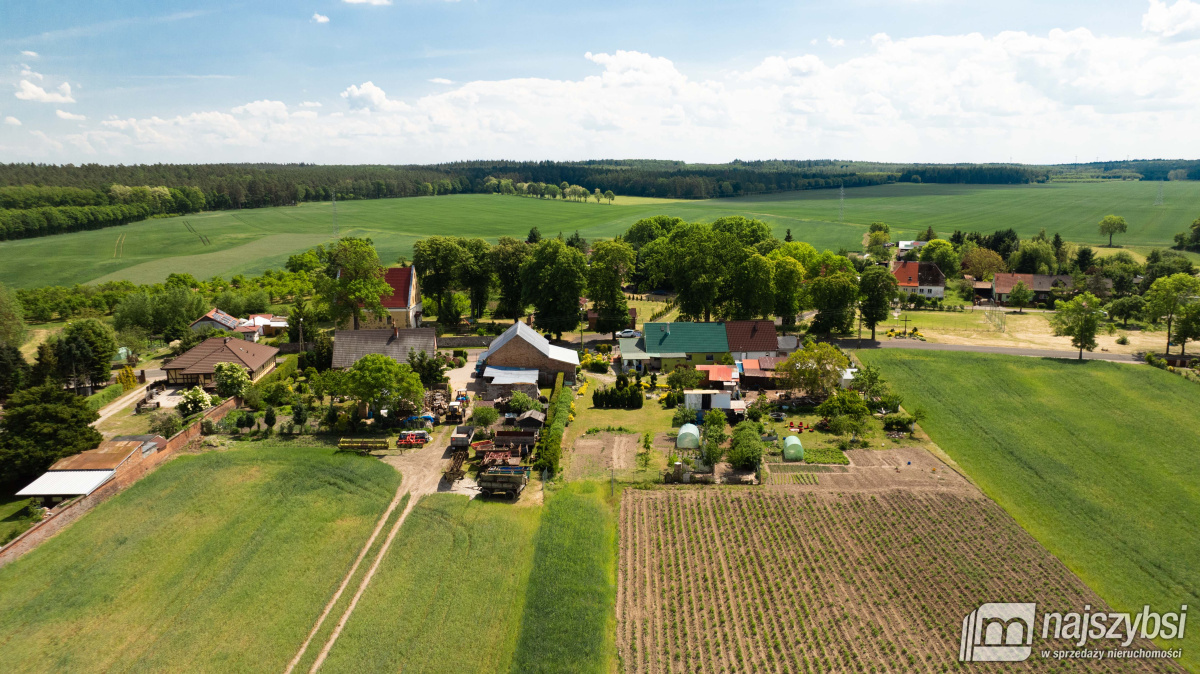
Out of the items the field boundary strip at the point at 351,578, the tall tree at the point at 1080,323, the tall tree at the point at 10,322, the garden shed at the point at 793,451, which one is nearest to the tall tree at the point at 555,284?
the garden shed at the point at 793,451

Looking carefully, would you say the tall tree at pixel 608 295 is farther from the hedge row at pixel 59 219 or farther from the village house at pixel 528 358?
the hedge row at pixel 59 219

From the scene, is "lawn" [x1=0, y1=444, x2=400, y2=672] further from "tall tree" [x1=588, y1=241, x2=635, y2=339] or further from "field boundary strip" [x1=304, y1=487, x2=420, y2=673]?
"tall tree" [x1=588, y1=241, x2=635, y2=339]

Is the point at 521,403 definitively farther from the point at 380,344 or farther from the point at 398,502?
the point at 380,344

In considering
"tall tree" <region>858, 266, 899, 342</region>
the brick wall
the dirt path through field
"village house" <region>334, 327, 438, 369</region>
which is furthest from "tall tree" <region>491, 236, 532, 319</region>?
"tall tree" <region>858, 266, 899, 342</region>

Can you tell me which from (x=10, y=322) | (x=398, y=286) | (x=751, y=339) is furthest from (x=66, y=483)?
(x=751, y=339)

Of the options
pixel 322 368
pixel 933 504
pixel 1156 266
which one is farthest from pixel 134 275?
pixel 1156 266
